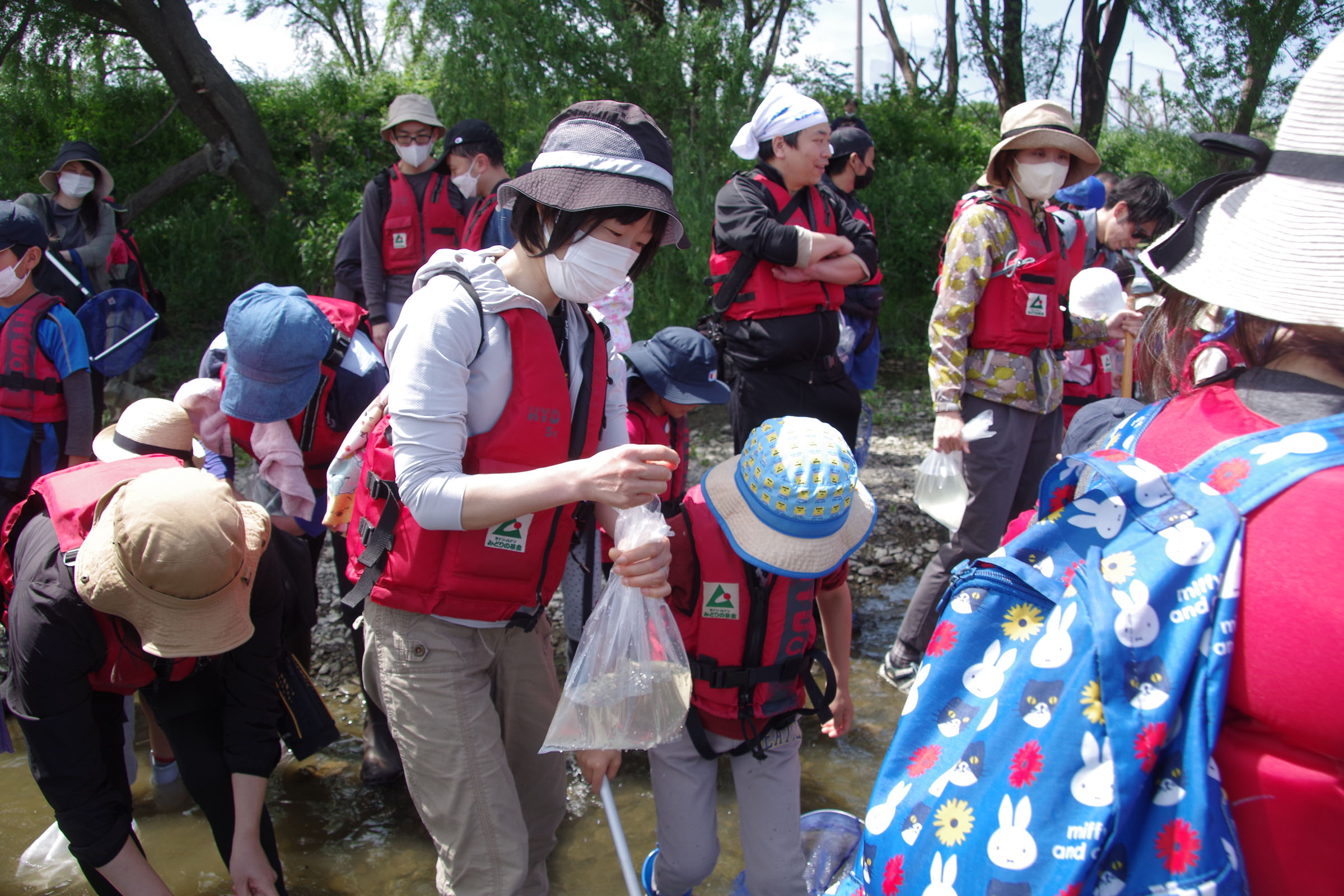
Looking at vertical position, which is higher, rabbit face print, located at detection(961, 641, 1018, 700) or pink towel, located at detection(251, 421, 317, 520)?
rabbit face print, located at detection(961, 641, 1018, 700)

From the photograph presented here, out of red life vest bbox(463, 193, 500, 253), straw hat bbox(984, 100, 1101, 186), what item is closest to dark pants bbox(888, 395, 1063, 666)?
straw hat bbox(984, 100, 1101, 186)

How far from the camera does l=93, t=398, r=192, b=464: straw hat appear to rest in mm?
2818

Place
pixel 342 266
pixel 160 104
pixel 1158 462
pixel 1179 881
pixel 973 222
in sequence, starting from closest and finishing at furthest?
pixel 1179 881
pixel 1158 462
pixel 973 222
pixel 342 266
pixel 160 104

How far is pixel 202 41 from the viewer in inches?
374

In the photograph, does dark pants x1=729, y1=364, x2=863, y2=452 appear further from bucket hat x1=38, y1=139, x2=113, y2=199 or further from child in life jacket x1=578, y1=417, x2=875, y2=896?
bucket hat x1=38, y1=139, x2=113, y2=199

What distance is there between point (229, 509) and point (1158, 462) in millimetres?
1903

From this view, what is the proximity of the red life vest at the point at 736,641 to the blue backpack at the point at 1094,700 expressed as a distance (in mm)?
1248

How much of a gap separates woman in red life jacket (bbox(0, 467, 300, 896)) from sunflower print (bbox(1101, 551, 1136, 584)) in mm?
1793

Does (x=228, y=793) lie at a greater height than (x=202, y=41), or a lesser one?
lesser

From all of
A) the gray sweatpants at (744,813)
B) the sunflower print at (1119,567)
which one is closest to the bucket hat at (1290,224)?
the sunflower print at (1119,567)

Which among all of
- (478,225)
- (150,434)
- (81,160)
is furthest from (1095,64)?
(150,434)

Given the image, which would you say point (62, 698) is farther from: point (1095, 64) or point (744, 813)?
point (1095, 64)

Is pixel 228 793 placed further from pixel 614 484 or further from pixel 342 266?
pixel 342 266

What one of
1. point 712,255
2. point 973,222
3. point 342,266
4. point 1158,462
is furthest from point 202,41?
point 1158,462
